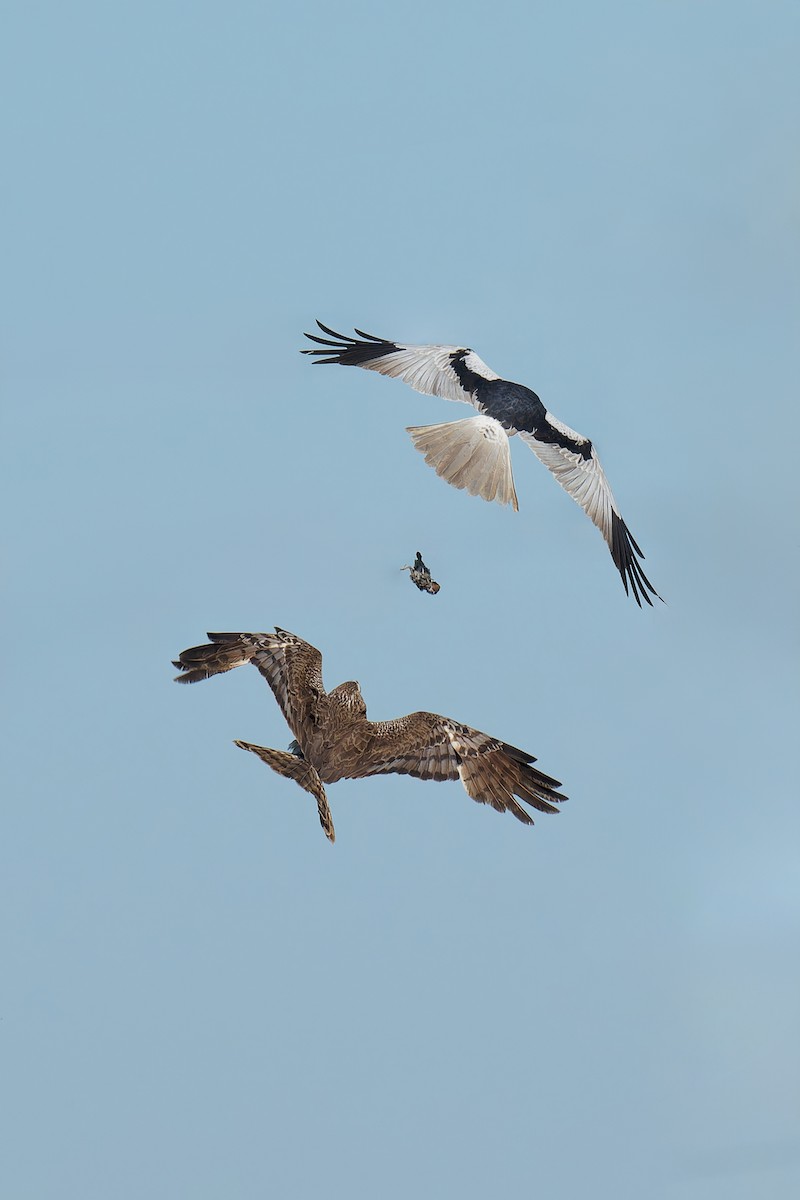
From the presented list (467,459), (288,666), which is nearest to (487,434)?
(467,459)

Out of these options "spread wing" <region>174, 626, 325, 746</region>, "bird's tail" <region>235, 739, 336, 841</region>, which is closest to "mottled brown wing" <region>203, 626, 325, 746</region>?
"spread wing" <region>174, 626, 325, 746</region>

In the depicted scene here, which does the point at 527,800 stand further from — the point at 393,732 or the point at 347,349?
the point at 347,349

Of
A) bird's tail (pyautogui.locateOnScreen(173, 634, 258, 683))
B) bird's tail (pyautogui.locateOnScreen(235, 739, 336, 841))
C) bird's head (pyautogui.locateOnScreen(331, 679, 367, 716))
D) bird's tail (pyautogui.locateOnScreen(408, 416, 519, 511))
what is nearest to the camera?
bird's tail (pyautogui.locateOnScreen(235, 739, 336, 841))

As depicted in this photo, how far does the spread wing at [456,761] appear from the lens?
611 inches

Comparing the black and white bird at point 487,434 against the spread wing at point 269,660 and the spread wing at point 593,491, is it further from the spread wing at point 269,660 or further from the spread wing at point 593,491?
the spread wing at point 269,660

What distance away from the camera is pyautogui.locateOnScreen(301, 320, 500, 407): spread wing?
19.4 m

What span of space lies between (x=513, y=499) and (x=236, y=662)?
159 inches

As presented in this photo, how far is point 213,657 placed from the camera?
16703 millimetres

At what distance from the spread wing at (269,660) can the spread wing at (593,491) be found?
197 inches

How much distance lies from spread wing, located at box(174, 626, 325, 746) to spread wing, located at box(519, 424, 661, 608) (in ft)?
16.4

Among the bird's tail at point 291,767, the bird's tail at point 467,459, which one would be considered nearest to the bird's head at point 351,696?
the bird's tail at point 291,767

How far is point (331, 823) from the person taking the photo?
50.0ft

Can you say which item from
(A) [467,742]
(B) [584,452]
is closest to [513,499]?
(B) [584,452]

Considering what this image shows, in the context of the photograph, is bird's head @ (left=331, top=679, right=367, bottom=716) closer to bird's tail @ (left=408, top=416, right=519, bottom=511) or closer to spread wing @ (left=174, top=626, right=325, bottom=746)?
spread wing @ (left=174, top=626, right=325, bottom=746)
